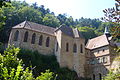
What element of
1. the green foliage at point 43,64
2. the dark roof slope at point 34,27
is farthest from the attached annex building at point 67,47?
the green foliage at point 43,64

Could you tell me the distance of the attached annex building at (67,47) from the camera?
115ft

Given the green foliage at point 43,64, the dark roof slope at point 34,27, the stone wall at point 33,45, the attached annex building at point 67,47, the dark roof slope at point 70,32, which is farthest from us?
the dark roof slope at point 70,32

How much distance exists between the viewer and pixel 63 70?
32.5 m

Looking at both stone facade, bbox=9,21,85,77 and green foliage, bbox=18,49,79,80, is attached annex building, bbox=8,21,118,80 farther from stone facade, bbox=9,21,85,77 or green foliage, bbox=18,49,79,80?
green foliage, bbox=18,49,79,80

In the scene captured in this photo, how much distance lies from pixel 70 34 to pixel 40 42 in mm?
7795

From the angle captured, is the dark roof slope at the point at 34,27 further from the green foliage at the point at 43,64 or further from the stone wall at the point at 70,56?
the green foliage at the point at 43,64

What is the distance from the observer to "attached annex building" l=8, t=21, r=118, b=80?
1378 inches

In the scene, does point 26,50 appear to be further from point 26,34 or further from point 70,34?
point 70,34

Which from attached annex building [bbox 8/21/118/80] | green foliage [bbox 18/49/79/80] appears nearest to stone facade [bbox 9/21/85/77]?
attached annex building [bbox 8/21/118/80]

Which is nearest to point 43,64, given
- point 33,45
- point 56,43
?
point 33,45

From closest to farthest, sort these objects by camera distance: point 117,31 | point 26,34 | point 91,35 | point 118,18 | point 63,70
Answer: point 118,18
point 117,31
point 63,70
point 26,34
point 91,35

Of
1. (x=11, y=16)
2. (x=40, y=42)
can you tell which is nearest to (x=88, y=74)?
(x=40, y=42)

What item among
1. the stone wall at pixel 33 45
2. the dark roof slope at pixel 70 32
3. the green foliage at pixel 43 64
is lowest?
the green foliage at pixel 43 64

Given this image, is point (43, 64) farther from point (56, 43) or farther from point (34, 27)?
point (34, 27)
